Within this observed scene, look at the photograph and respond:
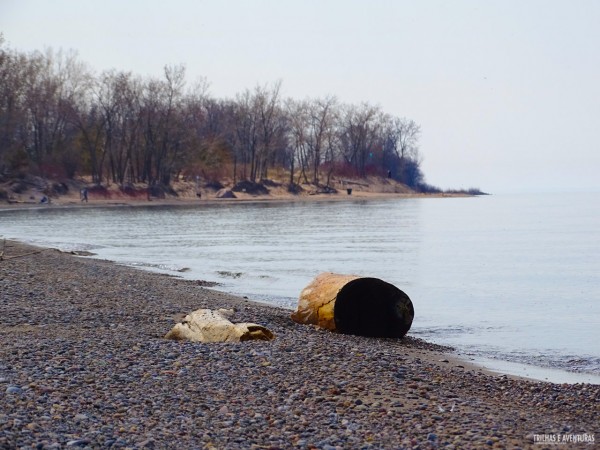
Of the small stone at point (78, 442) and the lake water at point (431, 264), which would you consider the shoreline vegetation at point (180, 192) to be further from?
the small stone at point (78, 442)

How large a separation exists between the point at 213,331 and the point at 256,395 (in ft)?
11.0

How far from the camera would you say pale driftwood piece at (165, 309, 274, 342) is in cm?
1135

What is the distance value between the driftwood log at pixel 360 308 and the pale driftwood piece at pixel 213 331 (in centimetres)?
221

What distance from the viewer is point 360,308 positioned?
45.7ft

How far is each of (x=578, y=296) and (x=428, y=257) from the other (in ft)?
41.6

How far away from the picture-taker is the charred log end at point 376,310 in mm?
13812

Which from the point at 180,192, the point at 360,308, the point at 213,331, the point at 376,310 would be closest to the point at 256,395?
the point at 213,331

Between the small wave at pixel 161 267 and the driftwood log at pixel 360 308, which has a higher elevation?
the driftwood log at pixel 360 308

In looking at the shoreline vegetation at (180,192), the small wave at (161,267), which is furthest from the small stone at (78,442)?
the shoreline vegetation at (180,192)

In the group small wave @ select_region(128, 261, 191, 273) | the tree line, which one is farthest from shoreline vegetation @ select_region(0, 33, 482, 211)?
small wave @ select_region(128, 261, 191, 273)

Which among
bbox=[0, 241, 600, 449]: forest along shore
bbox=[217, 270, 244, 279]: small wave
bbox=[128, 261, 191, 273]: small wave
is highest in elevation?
bbox=[0, 241, 600, 449]: forest along shore

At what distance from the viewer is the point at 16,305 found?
14.2 metres

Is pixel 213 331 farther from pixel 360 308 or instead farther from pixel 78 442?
pixel 78 442

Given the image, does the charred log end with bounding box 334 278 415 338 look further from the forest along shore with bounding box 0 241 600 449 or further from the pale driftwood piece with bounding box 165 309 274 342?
the pale driftwood piece with bounding box 165 309 274 342
